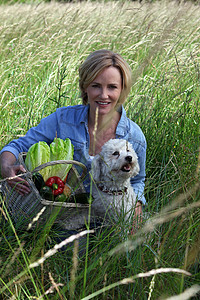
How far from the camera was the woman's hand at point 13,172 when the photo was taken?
2.49 m

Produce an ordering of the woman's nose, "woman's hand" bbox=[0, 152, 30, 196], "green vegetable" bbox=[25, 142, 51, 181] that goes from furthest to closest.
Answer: the woman's nose, "green vegetable" bbox=[25, 142, 51, 181], "woman's hand" bbox=[0, 152, 30, 196]

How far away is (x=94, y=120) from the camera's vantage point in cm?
318

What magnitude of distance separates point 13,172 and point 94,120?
869mm

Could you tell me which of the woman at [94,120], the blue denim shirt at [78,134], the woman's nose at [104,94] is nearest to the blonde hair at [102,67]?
the woman at [94,120]

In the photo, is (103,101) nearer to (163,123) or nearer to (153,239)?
(163,123)

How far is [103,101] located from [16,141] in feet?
2.64

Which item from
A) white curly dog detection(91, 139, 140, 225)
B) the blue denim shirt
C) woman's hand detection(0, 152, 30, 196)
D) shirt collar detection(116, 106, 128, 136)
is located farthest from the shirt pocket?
woman's hand detection(0, 152, 30, 196)

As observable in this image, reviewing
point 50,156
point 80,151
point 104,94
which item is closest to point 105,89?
point 104,94

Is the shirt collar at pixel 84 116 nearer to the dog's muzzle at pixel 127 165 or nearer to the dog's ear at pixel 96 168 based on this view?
the dog's ear at pixel 96 168

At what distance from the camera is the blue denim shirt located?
10.3 ft

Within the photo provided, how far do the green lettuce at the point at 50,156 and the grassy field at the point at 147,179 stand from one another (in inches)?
17.1

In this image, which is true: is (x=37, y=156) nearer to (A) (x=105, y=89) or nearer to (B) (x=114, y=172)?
(B) (x=114, y=172)

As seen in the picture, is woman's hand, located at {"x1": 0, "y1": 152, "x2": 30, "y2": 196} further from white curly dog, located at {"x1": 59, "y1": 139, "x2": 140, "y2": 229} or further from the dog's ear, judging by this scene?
the dog's ear

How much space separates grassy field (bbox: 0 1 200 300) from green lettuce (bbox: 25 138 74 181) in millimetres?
433
